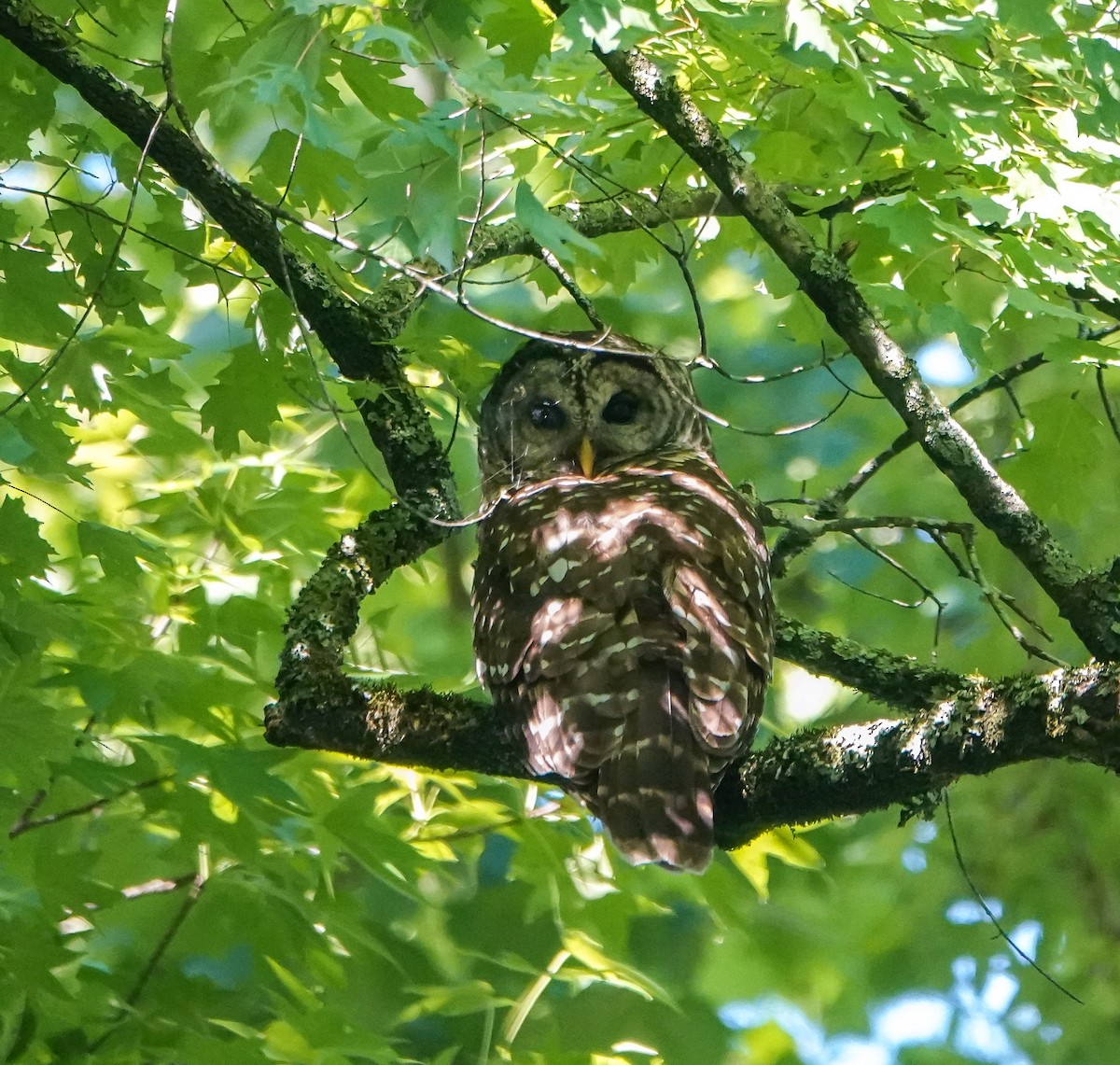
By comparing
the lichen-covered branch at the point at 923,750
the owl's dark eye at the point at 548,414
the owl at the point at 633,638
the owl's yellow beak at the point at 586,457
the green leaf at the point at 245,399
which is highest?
the owl's dark eye at the point at 548,414

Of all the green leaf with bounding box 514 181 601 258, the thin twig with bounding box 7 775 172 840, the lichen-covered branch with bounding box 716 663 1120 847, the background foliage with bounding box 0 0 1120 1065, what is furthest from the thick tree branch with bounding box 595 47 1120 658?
the thin twig with bounding box 7 775 172 840

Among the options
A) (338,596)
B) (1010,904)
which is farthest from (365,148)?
(1010,904)

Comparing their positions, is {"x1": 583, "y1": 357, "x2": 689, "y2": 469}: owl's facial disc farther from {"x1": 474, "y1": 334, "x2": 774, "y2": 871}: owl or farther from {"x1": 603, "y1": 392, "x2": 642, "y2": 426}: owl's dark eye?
{"x1": 474, "y1": 334, "x2": 774, "y2": 871}: owl

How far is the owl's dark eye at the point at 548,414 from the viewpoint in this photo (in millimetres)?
4520

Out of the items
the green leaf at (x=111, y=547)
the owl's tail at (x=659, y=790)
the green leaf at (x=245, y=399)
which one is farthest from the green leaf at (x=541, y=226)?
the green leaf at (x=111, y=547)

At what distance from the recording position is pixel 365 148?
302 cm

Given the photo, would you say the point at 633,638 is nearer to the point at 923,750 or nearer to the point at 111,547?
the point at 923,750

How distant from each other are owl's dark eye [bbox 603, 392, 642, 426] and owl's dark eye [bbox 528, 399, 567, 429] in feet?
0.52

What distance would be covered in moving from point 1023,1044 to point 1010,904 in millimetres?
745

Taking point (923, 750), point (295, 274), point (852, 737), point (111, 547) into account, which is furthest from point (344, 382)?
point (923, 750)

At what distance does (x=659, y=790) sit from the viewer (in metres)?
2.79

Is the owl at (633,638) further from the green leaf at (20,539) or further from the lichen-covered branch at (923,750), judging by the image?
the green leaf at (20,539)

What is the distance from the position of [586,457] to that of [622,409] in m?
0.28

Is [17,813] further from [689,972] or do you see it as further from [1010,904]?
[689,972]
